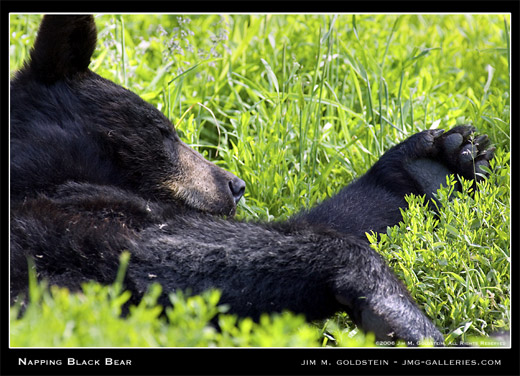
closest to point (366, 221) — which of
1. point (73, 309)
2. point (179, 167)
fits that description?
point (179, 167)

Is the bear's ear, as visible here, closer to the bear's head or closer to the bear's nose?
the bear's head

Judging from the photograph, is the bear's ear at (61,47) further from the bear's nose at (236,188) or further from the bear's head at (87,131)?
the bear's nose at (236,188)

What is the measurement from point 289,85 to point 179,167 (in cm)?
182

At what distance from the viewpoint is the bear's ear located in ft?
12.8

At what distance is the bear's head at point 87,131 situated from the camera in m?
3.78

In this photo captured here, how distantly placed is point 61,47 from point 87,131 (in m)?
0.51

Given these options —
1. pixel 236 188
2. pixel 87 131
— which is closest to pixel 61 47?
pixel 87 131

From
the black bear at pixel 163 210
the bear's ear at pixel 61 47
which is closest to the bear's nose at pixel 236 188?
the black bear at pixel 163 210

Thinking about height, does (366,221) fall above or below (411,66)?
below

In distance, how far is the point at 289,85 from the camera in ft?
18.6

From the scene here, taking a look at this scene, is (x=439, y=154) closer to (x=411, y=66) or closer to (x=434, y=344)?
(x=434, y=344)

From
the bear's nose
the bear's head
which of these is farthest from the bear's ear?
the bear's nose

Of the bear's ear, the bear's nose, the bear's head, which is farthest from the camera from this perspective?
the bear's nose

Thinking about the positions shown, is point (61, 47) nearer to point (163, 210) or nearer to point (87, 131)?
point (87, 131)
